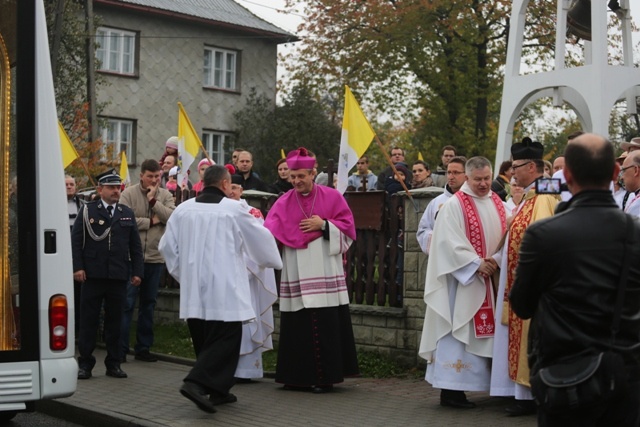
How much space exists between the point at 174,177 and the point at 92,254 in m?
5.60

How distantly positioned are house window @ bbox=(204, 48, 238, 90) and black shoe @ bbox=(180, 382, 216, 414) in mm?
32745

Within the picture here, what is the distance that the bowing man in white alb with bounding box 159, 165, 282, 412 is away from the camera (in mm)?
9805

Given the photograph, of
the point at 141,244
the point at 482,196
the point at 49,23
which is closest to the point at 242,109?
the point at 49,23

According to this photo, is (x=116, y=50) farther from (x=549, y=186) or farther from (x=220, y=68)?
(x=549, y=186)

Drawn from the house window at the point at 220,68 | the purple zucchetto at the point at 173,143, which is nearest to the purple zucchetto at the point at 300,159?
the purple zucchetto at the point at 173,143

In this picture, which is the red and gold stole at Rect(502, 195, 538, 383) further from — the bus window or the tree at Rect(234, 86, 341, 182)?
the tree at Rect(234, 86, 341, 182)

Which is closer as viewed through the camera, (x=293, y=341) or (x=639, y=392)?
(x=639, y=392)

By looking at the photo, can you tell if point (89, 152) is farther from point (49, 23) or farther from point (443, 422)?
point (443, 422)

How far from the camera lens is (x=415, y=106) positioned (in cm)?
3869

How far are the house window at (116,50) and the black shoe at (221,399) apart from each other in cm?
2905

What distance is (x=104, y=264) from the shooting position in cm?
1181

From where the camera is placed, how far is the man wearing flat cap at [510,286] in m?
9.52

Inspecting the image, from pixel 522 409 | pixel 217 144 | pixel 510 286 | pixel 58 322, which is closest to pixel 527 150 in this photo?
pixel 510 286

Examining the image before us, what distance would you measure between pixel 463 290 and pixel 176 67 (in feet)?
104
